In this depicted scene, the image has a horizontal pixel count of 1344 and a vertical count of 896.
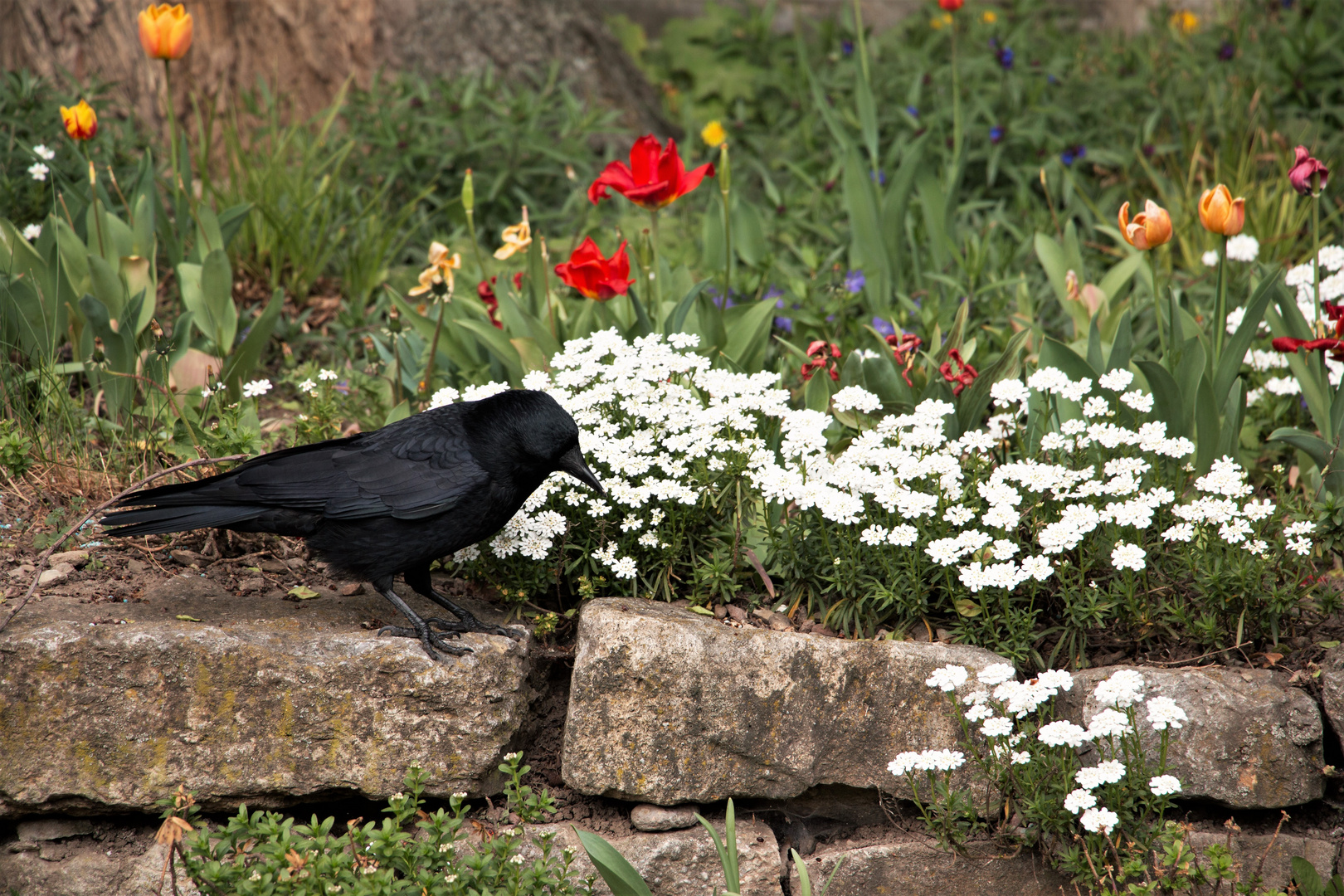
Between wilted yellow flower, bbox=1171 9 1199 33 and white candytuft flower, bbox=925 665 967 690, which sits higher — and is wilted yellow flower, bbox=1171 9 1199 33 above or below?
above

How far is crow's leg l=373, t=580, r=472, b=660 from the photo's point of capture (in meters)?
2.62

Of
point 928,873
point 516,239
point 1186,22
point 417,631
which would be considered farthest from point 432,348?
point 1186,22

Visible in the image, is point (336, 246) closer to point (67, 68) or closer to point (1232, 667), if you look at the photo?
point (67, 68)

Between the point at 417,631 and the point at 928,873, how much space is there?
1.34 meters

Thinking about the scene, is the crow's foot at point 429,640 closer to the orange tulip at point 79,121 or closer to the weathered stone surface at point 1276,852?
the weathered stone surface at point 1276,852

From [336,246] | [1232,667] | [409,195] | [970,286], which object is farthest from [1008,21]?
[1232,667]

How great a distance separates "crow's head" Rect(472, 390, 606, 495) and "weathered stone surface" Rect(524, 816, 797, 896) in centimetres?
85

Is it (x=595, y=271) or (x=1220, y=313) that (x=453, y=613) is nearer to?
(x=595, y=271)

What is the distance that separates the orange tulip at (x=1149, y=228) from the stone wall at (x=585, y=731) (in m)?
1.11

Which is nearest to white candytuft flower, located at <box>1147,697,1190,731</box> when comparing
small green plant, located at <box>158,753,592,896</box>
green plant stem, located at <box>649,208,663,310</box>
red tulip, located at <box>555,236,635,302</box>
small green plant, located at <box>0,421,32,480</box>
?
small green plant, located at <box>158,753,592,896</box>

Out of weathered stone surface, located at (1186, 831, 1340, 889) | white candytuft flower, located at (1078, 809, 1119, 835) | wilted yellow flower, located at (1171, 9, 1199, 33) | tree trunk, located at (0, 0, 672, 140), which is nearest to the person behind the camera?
white candytuft flower, located at (1078, 809, 1119, 835)

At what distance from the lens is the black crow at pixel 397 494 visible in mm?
2549

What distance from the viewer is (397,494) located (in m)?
2.58

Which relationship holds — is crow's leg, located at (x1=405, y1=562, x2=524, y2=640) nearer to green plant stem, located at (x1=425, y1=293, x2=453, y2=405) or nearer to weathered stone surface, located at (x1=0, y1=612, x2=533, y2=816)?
weathered stone surface, located at (x1=0, y1=612, x2=533, y2=816)
